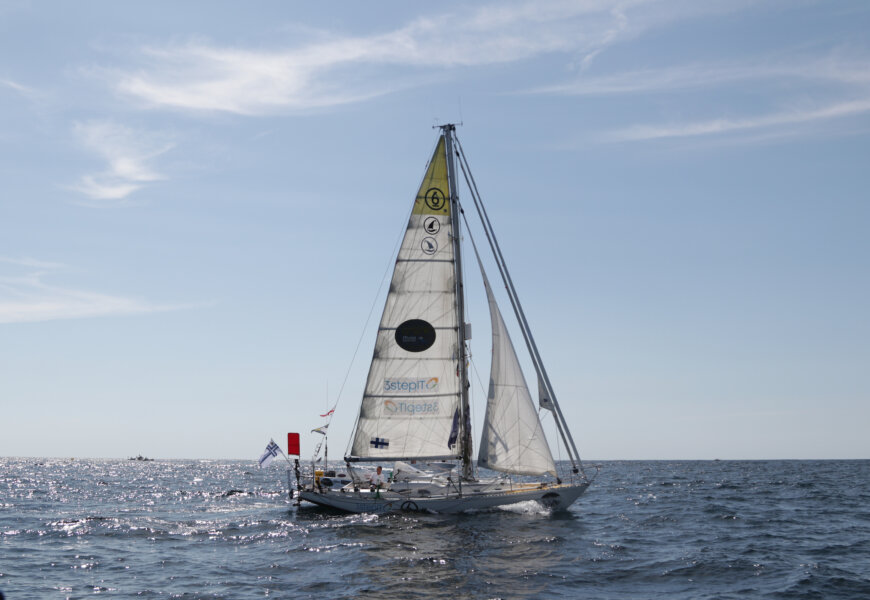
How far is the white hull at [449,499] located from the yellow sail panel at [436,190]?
13486 mm

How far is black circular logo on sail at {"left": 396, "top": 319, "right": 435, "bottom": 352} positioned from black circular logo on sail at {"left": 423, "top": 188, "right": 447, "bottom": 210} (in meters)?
5.66

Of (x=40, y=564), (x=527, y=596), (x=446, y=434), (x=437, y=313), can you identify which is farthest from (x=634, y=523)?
(x=40, y=564)

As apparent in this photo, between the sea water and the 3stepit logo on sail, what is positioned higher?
the 3stepit logo on sail

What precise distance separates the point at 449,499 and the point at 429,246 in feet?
39.0

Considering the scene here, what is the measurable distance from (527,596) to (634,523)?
17.3m

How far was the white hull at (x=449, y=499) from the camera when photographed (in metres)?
31.7

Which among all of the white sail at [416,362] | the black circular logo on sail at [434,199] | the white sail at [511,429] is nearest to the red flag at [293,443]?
the white sail at [416,362]

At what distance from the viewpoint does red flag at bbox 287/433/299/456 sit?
114ft

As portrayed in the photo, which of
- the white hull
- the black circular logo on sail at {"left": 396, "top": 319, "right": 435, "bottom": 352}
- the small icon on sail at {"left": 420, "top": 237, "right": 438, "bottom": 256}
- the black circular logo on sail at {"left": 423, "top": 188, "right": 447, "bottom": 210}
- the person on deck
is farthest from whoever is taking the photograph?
the black circular logo on sail at {"left": 423, "top": 188, "right": 447, "bottom": 210}

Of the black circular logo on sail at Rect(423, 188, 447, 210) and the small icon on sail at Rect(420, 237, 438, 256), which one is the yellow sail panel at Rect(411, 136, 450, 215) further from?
the small icon on sail at Rect(420, 237, 438, 256)

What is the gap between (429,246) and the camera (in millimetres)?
34781

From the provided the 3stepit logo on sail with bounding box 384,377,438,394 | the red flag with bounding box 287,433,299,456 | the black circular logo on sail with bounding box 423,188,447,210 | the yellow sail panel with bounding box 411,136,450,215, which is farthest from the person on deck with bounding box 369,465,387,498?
the black circular logo on sail with bounding box 423,188,447,210

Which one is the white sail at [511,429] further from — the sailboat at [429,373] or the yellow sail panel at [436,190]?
the yellow sail panel at [436,190]

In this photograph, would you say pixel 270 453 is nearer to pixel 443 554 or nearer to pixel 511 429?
pixel 511 429
